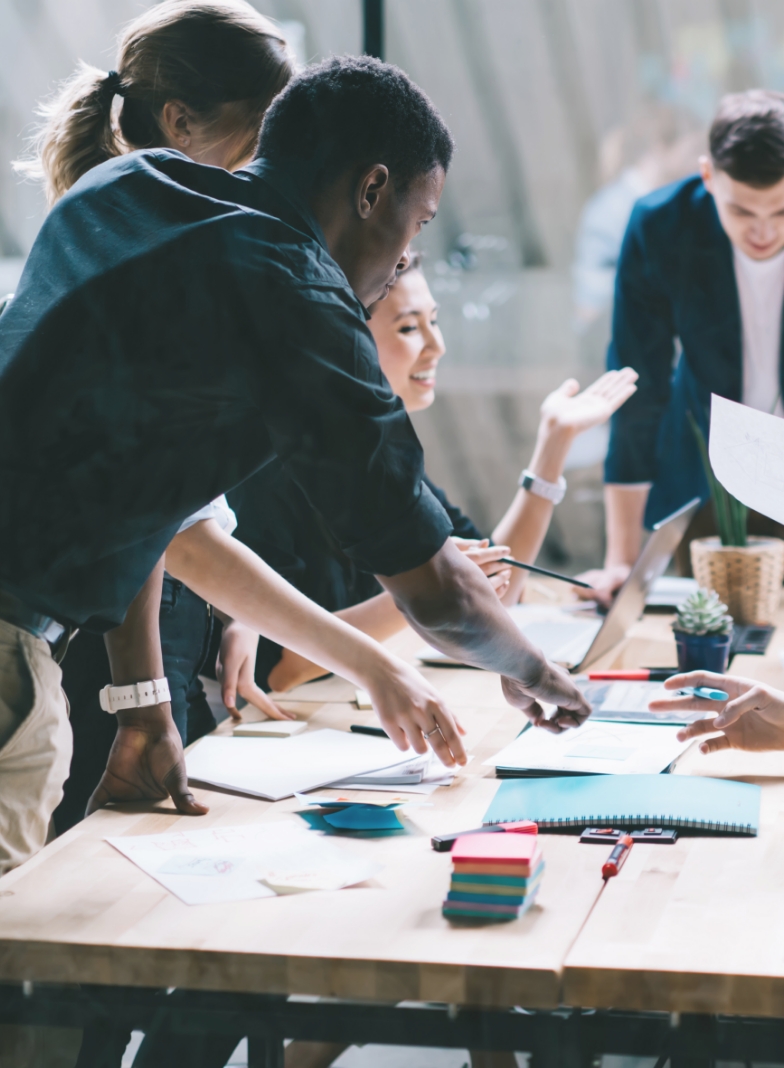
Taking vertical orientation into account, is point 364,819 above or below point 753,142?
below

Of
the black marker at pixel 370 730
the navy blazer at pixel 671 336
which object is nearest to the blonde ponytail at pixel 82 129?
the black marker at pixel 370 730

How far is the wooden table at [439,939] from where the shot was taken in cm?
77

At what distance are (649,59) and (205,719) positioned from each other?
296 cm

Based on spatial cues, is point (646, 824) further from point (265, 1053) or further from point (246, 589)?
point (246, 589)

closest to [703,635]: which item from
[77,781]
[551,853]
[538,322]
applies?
[551,853]

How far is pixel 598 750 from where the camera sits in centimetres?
124

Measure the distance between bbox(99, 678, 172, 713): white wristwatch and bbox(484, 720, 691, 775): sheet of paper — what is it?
1.17ft

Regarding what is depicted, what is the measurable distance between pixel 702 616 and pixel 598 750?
0.39m

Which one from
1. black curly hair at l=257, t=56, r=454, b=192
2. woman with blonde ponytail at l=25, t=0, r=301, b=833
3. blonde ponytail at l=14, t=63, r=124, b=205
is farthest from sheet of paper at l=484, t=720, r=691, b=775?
blonde ponytail at l=14, t=63, r=124, b=205

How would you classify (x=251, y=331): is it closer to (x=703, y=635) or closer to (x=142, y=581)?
(x=142, y=581)

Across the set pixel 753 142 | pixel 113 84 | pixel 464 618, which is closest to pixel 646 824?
pixel 464 618

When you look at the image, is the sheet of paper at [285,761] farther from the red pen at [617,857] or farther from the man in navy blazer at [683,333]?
the man in navy blazer at [683,333]

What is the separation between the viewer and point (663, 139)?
145 inches

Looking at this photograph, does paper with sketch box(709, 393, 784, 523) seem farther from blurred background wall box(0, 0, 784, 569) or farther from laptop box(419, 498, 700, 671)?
blurred background wall box(0, 0, 784, 569)
